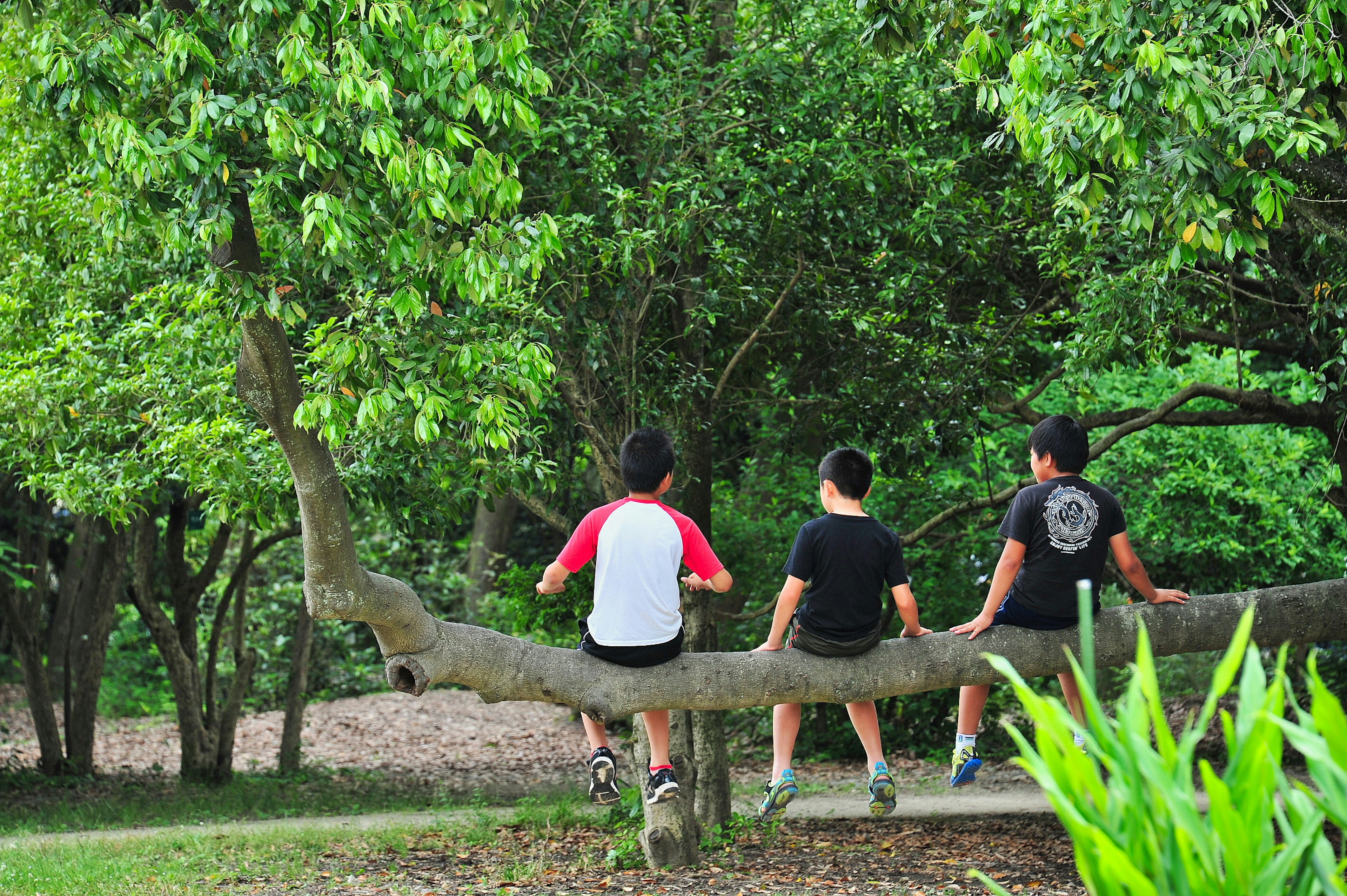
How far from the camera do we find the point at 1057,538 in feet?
18.1

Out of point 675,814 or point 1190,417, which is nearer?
point 675,814

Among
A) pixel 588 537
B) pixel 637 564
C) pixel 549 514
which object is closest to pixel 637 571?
pixel 637 564

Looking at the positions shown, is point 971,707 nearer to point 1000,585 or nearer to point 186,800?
point 1000,585

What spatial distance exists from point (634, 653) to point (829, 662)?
0.89 m

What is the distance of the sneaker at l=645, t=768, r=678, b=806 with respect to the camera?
18.1ft

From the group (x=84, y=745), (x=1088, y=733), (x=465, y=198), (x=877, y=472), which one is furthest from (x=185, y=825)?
(x=1088, y=733)

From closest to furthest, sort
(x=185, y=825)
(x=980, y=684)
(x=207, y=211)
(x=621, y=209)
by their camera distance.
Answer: (x=207, y=211), (x=980, y=684), (x=621, y=209), (x=185, y=825)

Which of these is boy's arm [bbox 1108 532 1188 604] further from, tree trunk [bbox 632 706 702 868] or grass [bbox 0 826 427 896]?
grass [bbox 0 826 427 896]

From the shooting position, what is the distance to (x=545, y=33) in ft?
25.7

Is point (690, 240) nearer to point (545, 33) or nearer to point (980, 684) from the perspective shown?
point (545, 33)

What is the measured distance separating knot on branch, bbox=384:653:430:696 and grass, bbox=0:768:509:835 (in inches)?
296

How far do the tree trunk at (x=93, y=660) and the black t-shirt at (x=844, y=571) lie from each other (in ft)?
34.6

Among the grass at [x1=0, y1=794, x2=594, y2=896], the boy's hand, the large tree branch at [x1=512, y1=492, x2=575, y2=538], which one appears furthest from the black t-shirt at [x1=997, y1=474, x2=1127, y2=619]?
the grass at [x1=0, y1=794, x2=594, y2=896]

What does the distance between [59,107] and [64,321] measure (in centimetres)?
333
